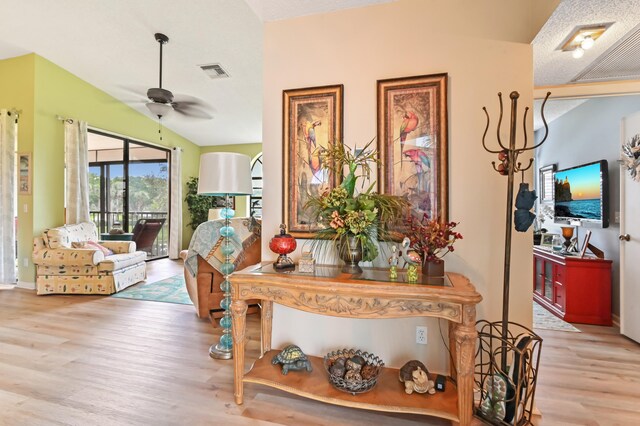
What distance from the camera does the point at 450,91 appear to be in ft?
6.71

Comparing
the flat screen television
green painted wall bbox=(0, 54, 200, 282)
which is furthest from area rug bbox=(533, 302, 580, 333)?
green painted wall bbox=(0, 54, 200, 282)

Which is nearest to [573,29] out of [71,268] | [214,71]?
[214,71]

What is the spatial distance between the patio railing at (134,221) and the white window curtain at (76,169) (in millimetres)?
959

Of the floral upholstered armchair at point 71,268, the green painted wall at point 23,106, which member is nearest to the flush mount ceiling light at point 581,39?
the floral upholstered armchair at point 71,268

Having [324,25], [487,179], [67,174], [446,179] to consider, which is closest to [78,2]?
[67,174]

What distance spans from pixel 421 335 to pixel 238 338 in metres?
1.21

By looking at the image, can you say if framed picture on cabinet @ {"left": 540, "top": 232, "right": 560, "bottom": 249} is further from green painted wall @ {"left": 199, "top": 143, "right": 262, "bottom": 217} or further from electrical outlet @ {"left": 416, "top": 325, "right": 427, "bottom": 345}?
green painted wall @ {"left": 199, "top": 143, "right": 262, "bottom": 217}

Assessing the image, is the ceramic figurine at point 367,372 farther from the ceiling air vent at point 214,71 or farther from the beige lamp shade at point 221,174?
the ceiling air vent at point 214,71

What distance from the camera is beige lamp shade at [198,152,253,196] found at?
2324mm

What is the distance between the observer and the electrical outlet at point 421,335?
2033 millimetres

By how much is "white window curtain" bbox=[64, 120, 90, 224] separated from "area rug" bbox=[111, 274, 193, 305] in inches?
65.0

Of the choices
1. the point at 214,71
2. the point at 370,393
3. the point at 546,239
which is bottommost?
the point at 370,393

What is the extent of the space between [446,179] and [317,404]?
1.69 m

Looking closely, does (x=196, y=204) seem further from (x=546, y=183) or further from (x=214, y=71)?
(x=546, y=183)
